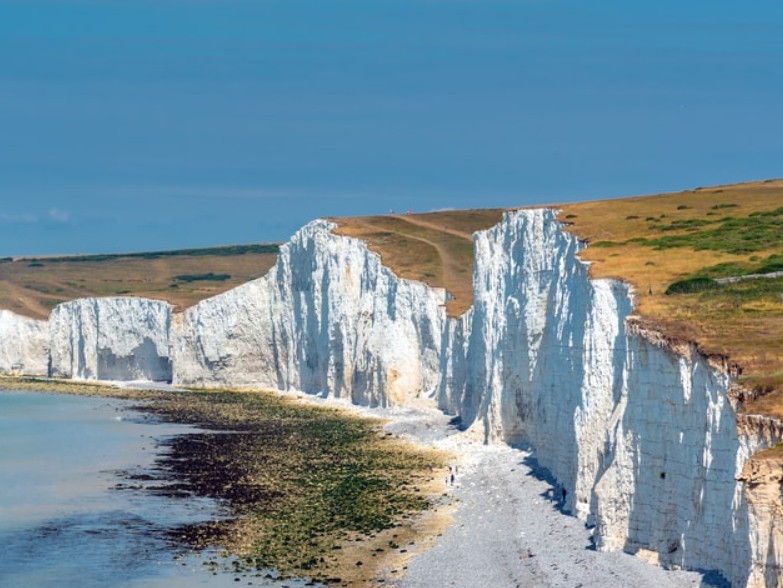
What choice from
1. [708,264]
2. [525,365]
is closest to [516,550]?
[708,264]

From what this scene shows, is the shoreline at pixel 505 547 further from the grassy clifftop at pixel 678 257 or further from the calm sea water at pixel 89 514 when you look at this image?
the grassy clifftop at pixel 678 257

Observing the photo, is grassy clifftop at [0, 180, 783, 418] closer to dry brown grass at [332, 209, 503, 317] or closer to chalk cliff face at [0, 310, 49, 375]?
dry brown grass at [332, 209, 503, 317]

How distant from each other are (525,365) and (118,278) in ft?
386

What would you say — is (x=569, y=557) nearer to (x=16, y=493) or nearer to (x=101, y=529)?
(x=101, y=529)

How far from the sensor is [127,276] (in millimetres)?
163750

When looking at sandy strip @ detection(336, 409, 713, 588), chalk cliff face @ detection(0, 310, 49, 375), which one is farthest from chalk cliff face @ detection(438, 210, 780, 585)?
chalk cliff face @ detection(0, 310, 49, 375)

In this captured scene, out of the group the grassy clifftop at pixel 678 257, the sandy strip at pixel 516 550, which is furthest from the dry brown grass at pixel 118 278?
the sandy strip at pixel 516 550

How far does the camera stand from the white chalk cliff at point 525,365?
2550cm

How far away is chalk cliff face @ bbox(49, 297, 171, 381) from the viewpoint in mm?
108562

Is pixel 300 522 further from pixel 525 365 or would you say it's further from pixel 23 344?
pixel 23 344

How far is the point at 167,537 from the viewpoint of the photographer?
120 feet

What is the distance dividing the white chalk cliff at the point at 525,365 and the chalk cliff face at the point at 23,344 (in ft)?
17.4

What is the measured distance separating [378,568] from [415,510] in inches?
292

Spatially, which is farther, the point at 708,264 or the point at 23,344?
the point at 23,344
